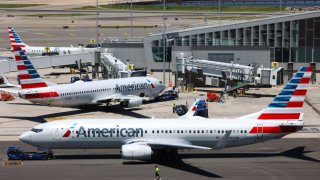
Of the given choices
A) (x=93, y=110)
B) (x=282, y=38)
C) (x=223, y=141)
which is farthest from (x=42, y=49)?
(x=223, y=141)

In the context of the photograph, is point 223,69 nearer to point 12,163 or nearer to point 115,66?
point 115,66

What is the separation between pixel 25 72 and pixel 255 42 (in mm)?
50373

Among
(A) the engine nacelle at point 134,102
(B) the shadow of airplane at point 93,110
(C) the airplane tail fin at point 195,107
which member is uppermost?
(C) the airplane tail fin at point 195,107

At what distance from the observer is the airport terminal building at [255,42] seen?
11019 centimetres

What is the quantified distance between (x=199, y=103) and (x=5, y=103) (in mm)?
32895

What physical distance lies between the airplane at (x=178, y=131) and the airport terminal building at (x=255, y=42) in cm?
5392

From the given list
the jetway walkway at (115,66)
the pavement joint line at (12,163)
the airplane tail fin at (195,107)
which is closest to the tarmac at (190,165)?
the pavement joint line at (12,163)

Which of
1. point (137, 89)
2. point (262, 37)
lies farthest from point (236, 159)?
point (262, 37)

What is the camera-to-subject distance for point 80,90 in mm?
81188

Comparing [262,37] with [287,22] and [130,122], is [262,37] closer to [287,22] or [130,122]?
[287,22]

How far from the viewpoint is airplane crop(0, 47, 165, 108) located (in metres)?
75.4

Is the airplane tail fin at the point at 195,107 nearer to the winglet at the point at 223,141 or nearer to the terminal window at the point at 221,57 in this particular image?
the winglet at the point at 223,141

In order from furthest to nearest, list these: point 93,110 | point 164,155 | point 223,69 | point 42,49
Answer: point 42,49, point 223,69, point 93,110, point 164,155

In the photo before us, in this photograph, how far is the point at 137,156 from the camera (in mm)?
54188
